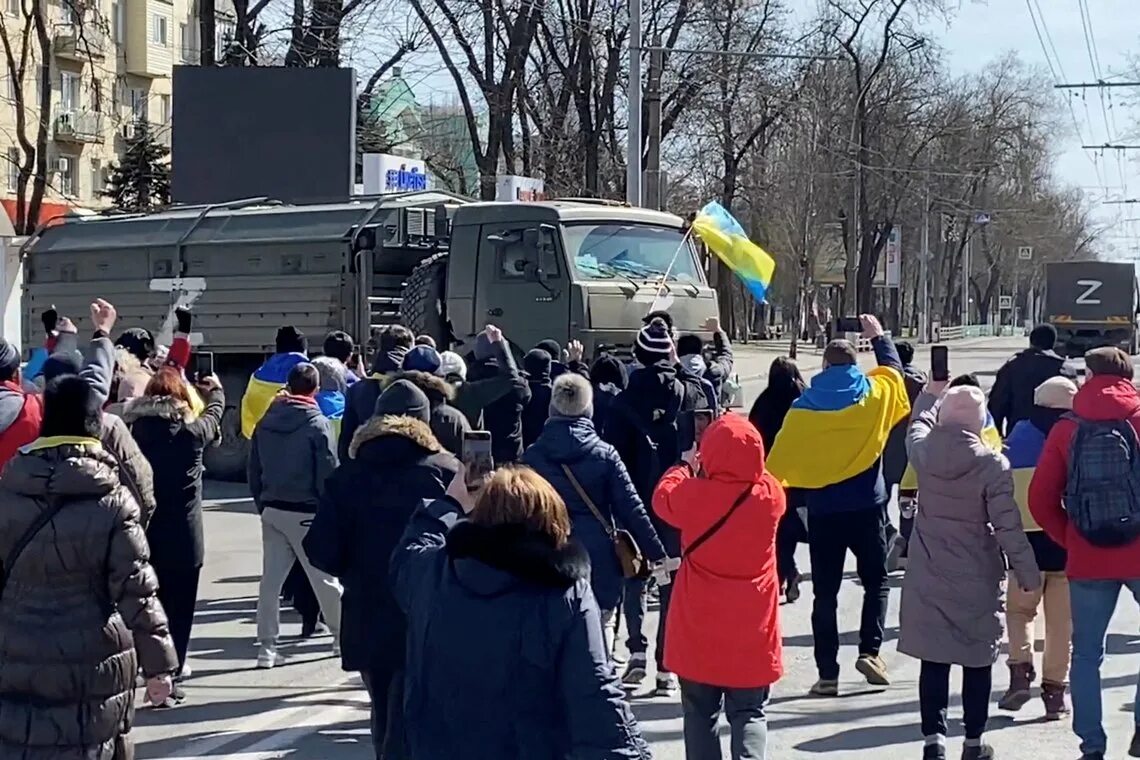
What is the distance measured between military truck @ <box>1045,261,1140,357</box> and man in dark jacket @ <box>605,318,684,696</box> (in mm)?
40732

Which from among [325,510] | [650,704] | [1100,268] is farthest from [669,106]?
[325,510]

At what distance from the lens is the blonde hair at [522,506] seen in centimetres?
379

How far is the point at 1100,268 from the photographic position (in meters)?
47.8

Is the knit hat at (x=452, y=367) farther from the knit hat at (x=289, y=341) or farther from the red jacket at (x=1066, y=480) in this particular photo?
the red jacket at (x=1066, y=480)

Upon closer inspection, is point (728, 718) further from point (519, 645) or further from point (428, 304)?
point (428, 304)

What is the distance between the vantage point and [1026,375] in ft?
35.5

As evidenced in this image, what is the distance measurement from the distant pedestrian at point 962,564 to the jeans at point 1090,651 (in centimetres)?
36

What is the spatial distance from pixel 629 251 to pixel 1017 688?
9.26 m

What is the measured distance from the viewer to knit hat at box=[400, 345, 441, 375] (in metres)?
9.37

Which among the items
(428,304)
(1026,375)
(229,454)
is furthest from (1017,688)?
(229,454)

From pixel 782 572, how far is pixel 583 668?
7138 mm

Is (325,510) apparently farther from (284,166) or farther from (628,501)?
(284,166)

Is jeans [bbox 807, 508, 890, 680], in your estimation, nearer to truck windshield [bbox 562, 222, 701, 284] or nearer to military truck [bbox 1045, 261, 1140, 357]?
truck windshield [bbox 562, 222, 701, 284]

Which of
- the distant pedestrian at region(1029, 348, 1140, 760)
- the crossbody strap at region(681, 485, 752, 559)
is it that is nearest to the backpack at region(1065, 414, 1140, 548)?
the distant pedestrian at region(1029, 348, 1140, 760)
